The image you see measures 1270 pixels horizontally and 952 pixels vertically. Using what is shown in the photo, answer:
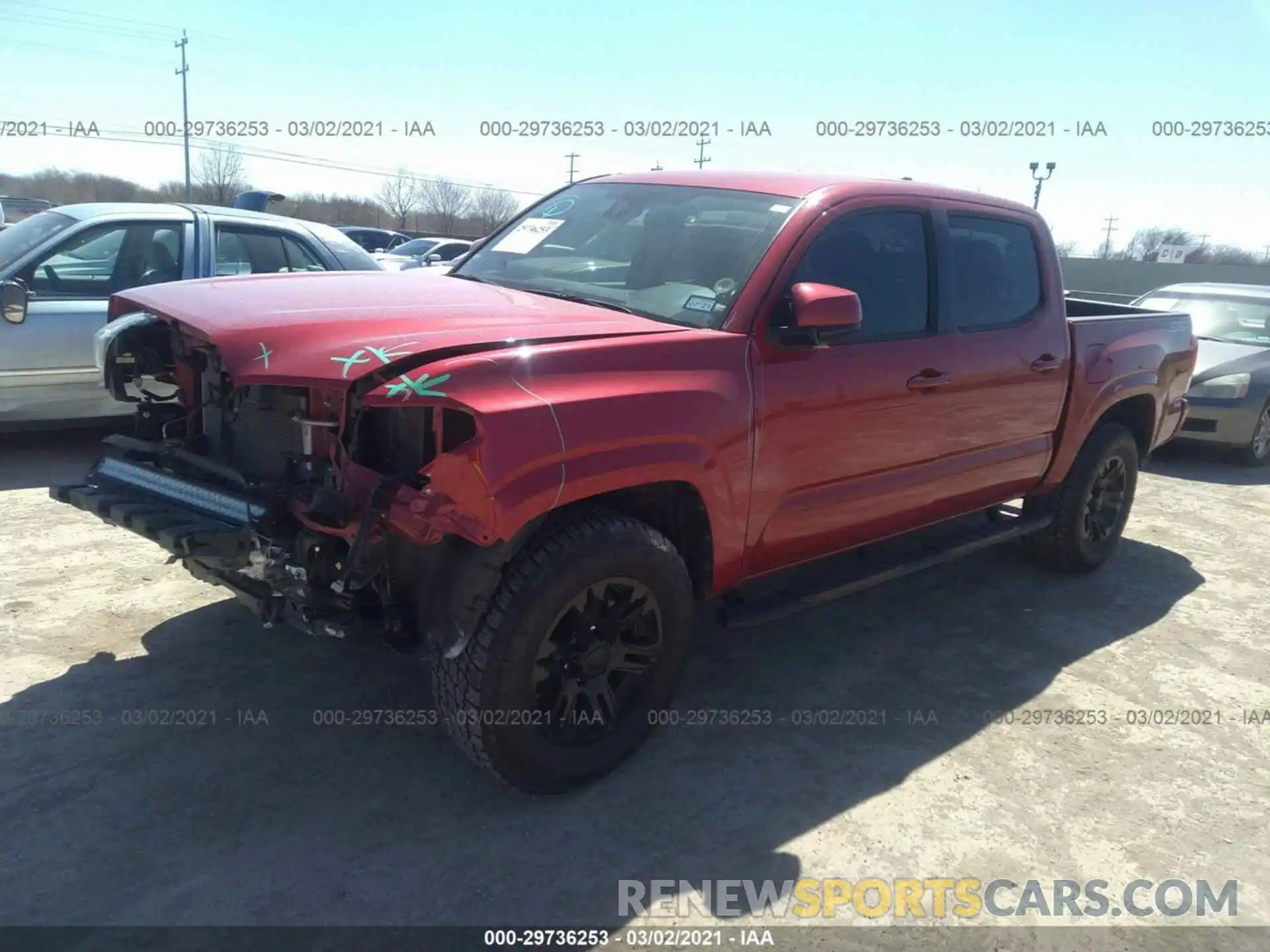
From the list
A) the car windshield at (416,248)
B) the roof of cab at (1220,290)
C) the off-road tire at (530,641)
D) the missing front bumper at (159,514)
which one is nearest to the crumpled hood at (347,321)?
the missing front bumper at (159,514)

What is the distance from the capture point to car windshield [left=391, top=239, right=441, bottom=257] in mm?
21312

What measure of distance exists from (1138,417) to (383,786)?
4893 millimetres

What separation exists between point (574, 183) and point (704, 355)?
5.95 feet

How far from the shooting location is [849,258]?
373 cm

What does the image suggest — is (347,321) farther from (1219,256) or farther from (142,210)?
(1219,256)

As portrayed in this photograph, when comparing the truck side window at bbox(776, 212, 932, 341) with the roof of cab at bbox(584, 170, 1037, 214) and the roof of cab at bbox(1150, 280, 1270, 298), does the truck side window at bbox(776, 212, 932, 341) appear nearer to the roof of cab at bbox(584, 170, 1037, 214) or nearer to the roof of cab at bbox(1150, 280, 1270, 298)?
the roof of cab at bbox(584, 170, 1037, 214)

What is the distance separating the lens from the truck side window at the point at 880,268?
3623 millimetres

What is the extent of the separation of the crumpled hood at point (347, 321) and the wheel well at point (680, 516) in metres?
0.54

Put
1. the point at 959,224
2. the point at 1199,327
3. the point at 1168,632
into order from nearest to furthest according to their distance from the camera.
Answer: the point at 959,224 < the point at 1168,632 < the point at 1199,327

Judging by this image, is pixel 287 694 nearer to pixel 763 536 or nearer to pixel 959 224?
pixel 763 536

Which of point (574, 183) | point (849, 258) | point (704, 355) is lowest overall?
point (704, 355)

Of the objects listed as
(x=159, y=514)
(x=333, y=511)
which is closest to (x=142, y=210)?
(x=159, y=514)

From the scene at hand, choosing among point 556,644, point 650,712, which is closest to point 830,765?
point 650,712

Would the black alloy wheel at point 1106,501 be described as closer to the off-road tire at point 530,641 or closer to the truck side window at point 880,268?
the truck side window at point 880,268
